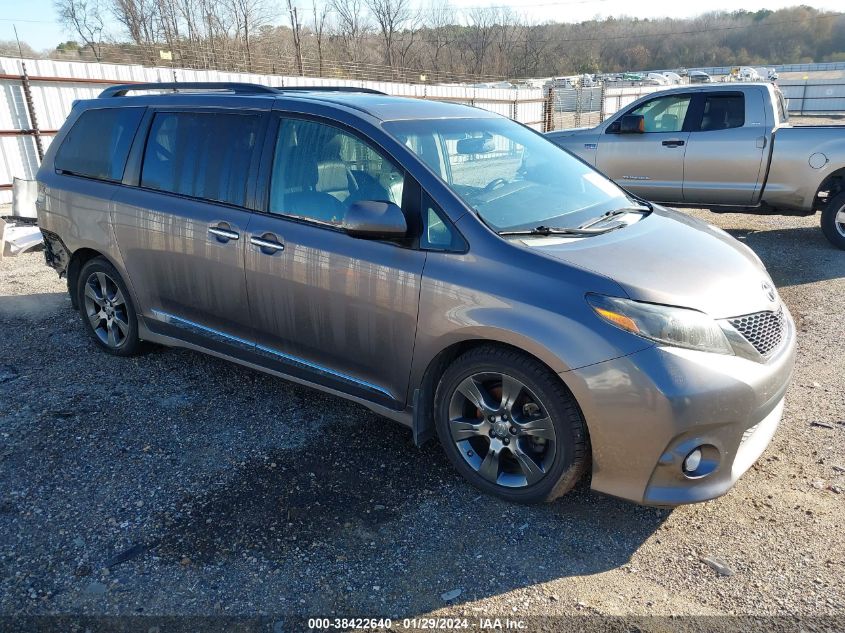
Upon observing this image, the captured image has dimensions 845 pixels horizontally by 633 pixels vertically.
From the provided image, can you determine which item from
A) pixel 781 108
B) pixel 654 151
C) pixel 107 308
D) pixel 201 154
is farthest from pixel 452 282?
pixel 781 108

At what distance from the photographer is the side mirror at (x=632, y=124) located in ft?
28.3

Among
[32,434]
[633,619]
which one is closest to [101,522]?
[32,434]

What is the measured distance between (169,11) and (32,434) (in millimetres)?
47084

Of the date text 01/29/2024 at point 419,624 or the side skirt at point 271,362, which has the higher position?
the side skirt at point 271,362

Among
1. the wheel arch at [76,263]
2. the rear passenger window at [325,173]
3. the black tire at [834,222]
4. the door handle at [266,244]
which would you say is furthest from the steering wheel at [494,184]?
the black tire at [834,222]

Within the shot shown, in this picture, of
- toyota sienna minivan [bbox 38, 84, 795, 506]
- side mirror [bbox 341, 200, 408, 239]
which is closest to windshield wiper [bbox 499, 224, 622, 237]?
toyota sienna minivan [bbox 38, 84, 795, 506]

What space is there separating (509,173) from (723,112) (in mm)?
6057

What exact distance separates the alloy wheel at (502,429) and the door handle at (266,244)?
128 centimetres

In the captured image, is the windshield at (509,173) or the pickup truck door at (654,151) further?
the pickup truck door at (654,151)

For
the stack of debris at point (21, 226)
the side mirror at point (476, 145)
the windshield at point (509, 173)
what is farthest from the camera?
the stack of debris at point (21, 226)

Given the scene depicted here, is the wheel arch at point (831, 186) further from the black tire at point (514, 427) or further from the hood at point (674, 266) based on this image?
the black tire at point (514, 427)

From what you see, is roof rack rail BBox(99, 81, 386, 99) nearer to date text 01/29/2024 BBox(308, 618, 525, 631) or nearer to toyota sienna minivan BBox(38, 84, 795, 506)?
toyota sienna minivan BBox(38, 84, 795, 506)

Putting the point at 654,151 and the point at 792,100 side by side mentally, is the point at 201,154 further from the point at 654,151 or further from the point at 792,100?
the point at 792,100

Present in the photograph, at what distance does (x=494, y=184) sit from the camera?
3480 mm
